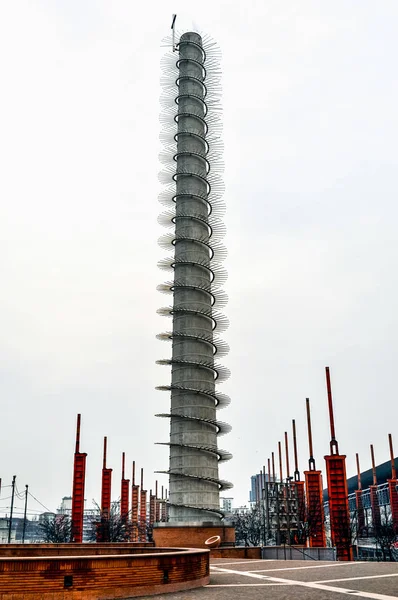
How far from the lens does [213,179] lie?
143 ft

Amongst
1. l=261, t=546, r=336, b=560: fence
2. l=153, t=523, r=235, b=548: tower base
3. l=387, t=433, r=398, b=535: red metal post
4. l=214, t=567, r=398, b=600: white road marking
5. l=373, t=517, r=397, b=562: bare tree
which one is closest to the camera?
l=214, t=567, r=398, b=600: white road marking

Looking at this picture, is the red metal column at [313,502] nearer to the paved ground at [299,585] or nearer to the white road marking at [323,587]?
the paved ground at [299,585]

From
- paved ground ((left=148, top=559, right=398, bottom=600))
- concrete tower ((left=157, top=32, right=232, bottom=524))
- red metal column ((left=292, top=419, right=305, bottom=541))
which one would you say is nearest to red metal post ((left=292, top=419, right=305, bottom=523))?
red metal column ((left=292, top=419, right=305, bottom=541))

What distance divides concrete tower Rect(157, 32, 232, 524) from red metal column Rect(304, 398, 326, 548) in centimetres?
657

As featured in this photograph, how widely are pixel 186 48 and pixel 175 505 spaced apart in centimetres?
3223

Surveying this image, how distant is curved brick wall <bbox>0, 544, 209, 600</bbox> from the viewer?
12820 millimetres

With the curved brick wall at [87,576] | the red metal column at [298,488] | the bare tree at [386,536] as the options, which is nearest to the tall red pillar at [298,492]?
the red metal column at [298,488]

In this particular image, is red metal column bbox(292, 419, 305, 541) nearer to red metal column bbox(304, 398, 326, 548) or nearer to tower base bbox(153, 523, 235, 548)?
red metal column bbox(304, 398, 326, 548)

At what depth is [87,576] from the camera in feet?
43.7

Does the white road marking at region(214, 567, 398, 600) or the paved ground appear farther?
the paved ground

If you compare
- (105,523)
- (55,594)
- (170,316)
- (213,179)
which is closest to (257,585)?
(55,594)

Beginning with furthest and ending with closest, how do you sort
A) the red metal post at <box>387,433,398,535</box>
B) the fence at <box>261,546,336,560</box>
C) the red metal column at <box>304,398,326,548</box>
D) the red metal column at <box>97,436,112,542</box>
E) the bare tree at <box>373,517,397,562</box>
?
the red metal post at <box>387,433,398,535</box>
the bare tree at <box>373,517,397,562</box>
the red metal column at <box>97,436,112,542</box>
the red metal column at <box>304,398,326,548</box>
the fence at <box>261,546,336,560</box>

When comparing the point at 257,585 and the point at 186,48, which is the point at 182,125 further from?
the point at 257,585

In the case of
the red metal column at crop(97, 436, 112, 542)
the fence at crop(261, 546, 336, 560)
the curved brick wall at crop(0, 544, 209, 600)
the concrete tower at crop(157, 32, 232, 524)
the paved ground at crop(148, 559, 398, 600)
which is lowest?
the fence at crop(261, 546, 336, 560)
